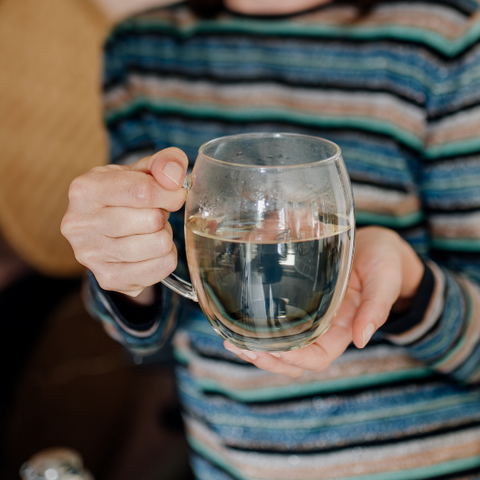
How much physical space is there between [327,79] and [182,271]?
1.27 feet

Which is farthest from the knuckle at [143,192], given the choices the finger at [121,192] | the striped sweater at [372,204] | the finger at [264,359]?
the striped sweater at [372,204]

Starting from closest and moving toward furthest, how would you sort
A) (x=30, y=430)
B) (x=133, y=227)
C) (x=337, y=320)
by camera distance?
(x=133, y=227), (x=337, y=320), (x=30, y=430)

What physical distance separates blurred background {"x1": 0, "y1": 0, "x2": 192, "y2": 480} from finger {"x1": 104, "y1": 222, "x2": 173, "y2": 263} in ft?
2.04

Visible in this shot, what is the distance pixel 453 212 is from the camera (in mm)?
691

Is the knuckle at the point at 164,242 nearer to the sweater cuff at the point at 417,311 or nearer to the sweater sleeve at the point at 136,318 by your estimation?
the sweater sleeve at the point at 136,318

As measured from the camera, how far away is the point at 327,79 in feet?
2.46

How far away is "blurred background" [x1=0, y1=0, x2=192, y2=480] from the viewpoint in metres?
0.93

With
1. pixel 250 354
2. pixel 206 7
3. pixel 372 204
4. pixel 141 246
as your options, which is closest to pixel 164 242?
pixel 141 246

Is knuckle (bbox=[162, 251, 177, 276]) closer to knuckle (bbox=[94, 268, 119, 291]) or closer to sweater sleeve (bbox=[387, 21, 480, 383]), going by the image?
knuckle (bbox=[94, 268, 119, 291])

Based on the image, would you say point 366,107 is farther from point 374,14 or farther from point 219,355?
point 219,355

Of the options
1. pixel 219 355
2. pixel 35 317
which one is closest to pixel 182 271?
pixel 219 355

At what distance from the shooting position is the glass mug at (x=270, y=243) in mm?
360

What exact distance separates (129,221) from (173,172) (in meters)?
0.05

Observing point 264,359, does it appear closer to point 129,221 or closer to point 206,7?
point 129,221
